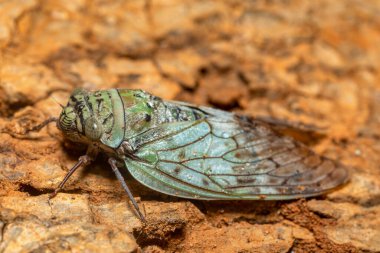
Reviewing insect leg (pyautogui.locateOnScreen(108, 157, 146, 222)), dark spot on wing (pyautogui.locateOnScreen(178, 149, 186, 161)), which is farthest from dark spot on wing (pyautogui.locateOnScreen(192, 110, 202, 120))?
insect leg (pyautogui.locateOnScreen(108, 157, 146, 222))

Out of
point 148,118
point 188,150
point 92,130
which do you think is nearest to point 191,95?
point 148,118

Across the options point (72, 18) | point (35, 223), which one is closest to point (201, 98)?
point (72, 18)

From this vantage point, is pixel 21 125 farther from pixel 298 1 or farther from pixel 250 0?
pixel 298 1

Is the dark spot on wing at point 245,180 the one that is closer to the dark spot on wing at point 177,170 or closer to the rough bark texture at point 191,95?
the rough bark texture at point 191,95

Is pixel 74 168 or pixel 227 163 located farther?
pixel 227 163

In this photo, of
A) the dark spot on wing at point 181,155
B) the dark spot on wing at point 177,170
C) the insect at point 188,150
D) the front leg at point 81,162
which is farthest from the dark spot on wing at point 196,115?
the front leg at point 81,162

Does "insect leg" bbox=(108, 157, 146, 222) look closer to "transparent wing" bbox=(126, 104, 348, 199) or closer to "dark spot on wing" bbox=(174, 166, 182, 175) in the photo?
"transparent wing" bbox=(126, 104, 348, 199)

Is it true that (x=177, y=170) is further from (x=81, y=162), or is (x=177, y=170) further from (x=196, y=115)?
(x=81, y=162)
